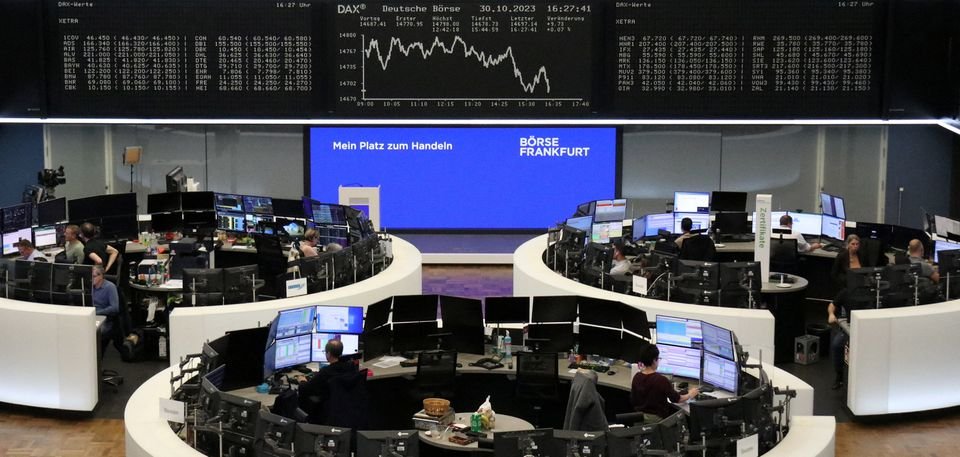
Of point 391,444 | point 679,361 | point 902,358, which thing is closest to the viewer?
point 391,444

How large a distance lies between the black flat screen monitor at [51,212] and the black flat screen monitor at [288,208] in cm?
259

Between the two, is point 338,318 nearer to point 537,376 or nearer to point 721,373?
point 537,376

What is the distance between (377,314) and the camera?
1089 cm

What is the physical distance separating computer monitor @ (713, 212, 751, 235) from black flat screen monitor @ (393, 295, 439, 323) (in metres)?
6.25

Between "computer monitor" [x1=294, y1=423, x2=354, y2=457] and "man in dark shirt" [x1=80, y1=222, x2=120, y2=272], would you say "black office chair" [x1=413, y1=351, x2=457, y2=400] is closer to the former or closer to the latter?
"computer monitor" [x1=294, y1=423, x2=354, y2=457]

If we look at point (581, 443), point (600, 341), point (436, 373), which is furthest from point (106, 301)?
point (581, 443)

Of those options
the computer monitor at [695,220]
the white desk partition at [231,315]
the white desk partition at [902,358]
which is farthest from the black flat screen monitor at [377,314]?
the computer monitor at [695,220]

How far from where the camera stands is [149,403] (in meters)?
9.02

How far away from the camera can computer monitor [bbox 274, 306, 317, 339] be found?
33.7 feet

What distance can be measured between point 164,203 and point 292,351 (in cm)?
640

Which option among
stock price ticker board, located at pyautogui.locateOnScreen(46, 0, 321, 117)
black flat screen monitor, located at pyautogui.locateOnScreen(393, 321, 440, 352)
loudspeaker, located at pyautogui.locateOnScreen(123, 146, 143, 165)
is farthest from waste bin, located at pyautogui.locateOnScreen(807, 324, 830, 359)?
loudspeaker, located at pyautogui.locateOnScreen(123, 146, 143, 165)

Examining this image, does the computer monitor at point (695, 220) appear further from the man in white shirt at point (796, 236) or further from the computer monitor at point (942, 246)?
the computer monitor at point (942, 246)

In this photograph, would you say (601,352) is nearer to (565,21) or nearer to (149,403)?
(149,403)

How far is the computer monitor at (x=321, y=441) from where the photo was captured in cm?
774
